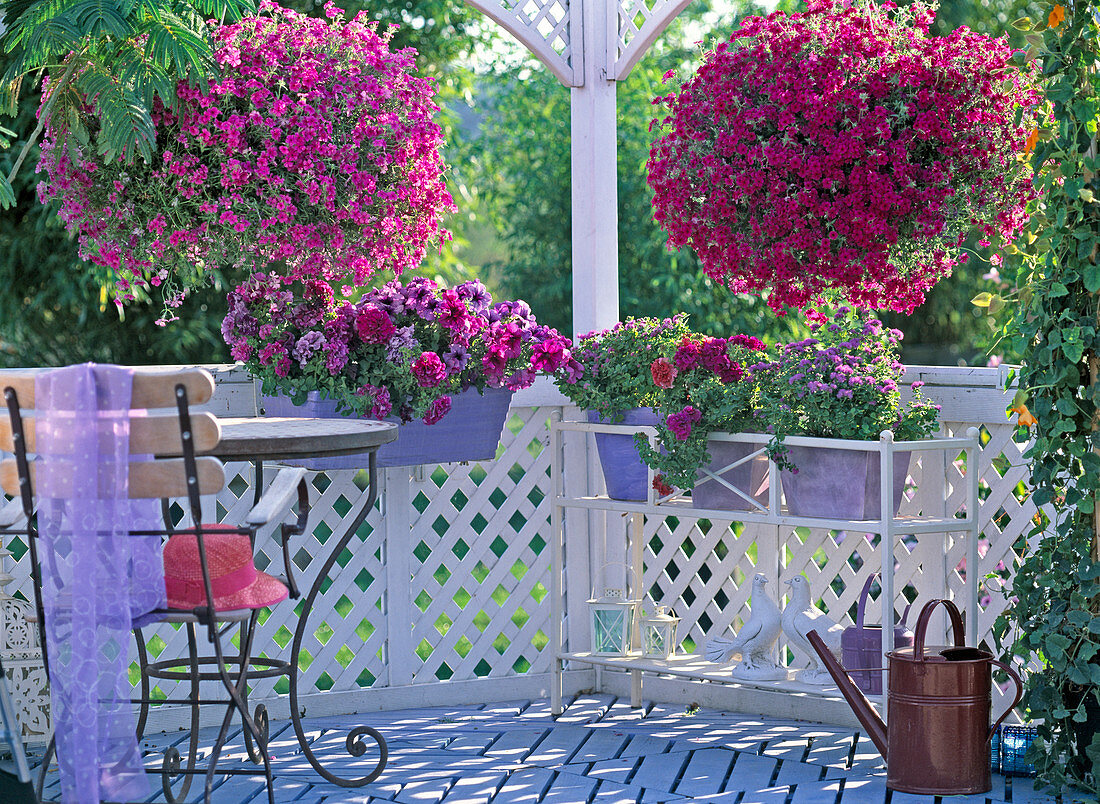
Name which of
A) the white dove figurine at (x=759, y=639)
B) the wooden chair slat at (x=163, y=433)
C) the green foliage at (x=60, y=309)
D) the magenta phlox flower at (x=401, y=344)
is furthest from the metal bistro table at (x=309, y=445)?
the green foliage at (x=60, y=309)

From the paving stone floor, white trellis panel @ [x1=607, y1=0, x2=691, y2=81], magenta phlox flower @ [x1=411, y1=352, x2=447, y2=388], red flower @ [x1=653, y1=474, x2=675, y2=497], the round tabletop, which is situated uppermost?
white trellis panel @ [x1=607, y1=0, x2=691, y2=81]

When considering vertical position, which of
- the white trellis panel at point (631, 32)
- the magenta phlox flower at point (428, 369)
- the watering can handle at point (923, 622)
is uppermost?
the white trellis panel at point (631, 32)

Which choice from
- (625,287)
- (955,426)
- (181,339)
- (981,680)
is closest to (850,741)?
(981,680)

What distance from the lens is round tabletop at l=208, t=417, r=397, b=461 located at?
2670 millimetres

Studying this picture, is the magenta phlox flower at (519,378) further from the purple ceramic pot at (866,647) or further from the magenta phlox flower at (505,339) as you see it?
the purple ceramic pot at (866,647)

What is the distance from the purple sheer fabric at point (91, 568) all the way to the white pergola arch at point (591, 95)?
6.21 feet

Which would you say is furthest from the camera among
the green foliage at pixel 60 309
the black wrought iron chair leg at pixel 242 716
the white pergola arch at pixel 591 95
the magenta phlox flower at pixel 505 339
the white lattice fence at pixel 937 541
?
the green foliage at pixel 60 309

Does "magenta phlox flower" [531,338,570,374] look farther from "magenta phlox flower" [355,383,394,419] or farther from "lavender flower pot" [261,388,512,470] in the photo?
"magenta phlox flower" [355,383,394,419]

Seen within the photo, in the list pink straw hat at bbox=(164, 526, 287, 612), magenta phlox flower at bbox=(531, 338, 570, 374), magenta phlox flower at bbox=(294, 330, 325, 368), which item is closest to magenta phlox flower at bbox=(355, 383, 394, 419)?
magenta phlox flower at bbox=(294, 330, 325, 368)

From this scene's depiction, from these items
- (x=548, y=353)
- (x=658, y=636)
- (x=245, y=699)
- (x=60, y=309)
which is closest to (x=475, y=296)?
(x=548, y=353)

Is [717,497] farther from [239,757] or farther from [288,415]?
[239,757]

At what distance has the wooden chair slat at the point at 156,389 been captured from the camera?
2.38 meters

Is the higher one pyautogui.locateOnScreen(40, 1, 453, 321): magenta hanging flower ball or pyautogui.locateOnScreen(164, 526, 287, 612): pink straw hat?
pyautogui.locateOnScreen(40, 1, 453, 321): magenta hanging flower ball

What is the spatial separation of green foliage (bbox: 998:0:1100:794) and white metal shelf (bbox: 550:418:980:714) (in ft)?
0.80
